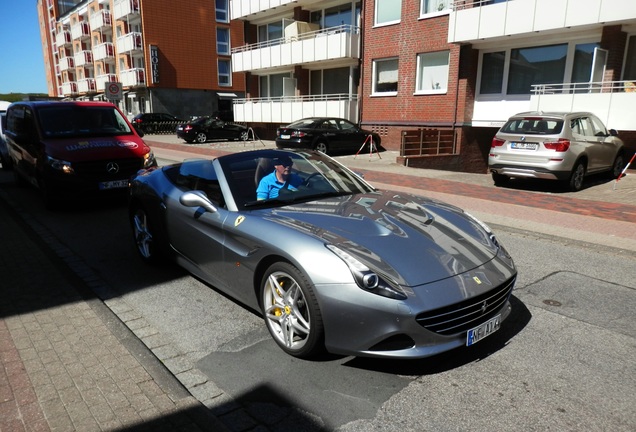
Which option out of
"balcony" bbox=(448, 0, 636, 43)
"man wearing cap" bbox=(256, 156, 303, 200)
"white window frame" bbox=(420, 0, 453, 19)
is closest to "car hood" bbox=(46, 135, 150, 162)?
"man wearing cap" bbox=(256, 156, 303, 200)

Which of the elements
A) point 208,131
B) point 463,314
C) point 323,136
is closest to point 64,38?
point 208,131

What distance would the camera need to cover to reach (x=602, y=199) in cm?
1028

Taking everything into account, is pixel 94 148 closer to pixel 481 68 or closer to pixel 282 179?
pixel 282 179

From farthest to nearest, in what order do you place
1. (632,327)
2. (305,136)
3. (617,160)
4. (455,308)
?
(305,136) < (617,160) < (632,327) < (455,308)

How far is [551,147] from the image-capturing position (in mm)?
10508

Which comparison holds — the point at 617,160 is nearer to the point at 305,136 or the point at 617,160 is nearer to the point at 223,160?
the point at 305,136

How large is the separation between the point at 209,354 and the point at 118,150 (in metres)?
6.04

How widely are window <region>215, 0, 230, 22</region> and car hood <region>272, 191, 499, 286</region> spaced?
4664cm

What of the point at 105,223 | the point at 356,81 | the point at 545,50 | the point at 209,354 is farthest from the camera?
the point at 356,81

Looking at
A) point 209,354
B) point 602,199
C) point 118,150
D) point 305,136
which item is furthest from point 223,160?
point 305,136

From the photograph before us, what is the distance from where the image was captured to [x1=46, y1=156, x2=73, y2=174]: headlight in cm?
788

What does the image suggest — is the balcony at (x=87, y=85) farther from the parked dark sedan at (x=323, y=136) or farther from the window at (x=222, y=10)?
the parked dark sedan at (x=323, y=136)

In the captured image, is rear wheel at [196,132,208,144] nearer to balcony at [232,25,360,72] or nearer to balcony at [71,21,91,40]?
balcony at [232,25,360,72]

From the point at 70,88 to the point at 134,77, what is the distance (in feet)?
82.3
